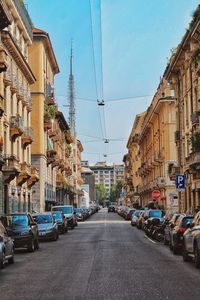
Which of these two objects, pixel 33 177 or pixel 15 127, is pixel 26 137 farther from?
pixel 15 127

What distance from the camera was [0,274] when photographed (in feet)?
53.3

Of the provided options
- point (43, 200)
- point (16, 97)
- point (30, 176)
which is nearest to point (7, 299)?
point (16, 97)

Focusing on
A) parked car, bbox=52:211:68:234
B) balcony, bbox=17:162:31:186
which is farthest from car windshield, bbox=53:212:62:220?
balcony, bbox=17:162:31:186

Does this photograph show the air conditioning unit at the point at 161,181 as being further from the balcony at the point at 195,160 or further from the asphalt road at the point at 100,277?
the asphalt road at the point at 100,277

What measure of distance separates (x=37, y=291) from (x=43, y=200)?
57.4m

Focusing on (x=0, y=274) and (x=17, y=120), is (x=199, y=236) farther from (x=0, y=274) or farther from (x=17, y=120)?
(x=17, y=120)

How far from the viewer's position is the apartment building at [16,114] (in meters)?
47.2

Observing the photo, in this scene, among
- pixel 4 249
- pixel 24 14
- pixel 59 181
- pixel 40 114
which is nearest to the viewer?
pixel 4 249

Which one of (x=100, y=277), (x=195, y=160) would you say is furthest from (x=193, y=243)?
(x=195, y=160)

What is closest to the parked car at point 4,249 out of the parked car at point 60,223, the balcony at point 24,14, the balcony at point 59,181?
the parked car at point 60,223

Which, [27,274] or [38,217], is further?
[38,217]

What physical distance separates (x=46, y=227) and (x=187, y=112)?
23.4 metres

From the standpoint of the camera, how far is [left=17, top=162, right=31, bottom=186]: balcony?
A: 177 feet

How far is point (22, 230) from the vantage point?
80.1ft
